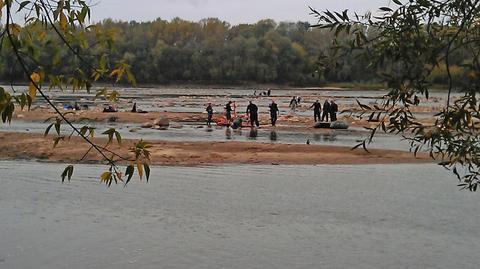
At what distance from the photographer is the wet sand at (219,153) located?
84.7ft

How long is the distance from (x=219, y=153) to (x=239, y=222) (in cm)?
1266

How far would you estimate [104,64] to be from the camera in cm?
392

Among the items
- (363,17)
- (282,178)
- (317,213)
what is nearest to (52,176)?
(282,178)

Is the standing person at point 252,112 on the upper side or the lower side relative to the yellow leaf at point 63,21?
lower

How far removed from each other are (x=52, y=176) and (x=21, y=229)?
7902mm

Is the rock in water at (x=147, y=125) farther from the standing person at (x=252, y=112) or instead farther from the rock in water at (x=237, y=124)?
the standing person at (x=252, y=112)

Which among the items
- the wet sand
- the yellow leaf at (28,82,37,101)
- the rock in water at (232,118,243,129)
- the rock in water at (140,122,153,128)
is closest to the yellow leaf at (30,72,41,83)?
the yellow leaf at (28,82,37,101)

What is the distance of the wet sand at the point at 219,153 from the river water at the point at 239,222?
11.4 ft

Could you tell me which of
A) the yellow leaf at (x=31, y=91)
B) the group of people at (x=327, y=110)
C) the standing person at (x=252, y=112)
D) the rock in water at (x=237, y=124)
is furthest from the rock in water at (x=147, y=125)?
the yellow leaf at (x=31, y=91)

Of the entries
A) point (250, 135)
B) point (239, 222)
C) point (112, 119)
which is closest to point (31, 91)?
point (239, 222)

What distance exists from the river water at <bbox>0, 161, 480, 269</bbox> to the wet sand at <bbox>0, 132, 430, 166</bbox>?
3.49m

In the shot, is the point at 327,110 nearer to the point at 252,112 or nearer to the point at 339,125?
the point at 339,125

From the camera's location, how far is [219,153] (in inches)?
1080

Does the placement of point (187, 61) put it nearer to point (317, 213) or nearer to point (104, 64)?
point (317, 213)
